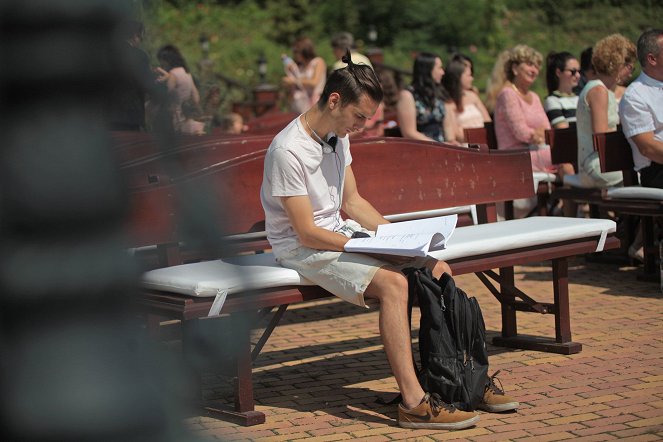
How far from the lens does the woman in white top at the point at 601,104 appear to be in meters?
8.08

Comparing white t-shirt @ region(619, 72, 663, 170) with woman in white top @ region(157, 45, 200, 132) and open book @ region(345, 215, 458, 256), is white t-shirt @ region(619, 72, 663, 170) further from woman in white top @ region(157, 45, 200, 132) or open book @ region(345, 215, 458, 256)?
woman in white top @ region(157, 45, 200, 132)

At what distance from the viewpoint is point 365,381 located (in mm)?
5285

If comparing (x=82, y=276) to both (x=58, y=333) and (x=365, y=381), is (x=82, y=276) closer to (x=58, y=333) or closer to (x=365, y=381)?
(x=58, y=333)

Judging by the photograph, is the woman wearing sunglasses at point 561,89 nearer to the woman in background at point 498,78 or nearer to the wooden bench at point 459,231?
the woman in background at point 498,78

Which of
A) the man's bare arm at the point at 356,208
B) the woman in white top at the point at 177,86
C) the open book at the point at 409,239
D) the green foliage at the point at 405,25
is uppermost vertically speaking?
the green foliage at the point at 405,25

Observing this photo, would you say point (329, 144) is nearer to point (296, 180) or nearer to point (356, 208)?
point (296, 180)

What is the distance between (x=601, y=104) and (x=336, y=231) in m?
3.84

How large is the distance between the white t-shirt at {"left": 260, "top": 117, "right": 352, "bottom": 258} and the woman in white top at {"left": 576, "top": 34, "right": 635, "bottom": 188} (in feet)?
11.8

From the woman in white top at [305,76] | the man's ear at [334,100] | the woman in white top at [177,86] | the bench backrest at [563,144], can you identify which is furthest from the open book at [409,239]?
the woman in white top at [305,76]

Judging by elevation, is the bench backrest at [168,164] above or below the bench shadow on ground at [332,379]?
above

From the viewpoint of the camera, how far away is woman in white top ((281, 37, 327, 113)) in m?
12.9

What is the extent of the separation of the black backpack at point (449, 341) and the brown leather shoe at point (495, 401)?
0.25 feet

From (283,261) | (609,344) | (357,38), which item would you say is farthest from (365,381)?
(357,38)

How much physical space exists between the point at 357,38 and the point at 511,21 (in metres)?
4.16
